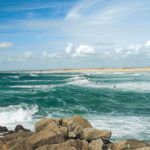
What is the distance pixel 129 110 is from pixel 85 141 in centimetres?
1821

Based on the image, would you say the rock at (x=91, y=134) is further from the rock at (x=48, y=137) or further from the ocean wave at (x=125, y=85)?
the ocean wave at (x=125, y=85)

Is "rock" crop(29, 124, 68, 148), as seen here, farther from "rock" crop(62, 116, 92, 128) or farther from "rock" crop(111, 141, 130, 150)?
"rock" crop(111, 141, 130, 150)

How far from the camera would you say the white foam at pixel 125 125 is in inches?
882

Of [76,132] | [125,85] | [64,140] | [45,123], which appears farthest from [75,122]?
[125,85]

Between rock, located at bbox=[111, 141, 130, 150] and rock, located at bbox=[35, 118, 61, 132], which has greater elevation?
rock, located at bbox=[35, 118, 61, 132]

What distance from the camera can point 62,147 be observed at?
48.5 feet

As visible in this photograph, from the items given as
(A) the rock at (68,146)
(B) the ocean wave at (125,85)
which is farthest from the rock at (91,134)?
(B) the ocean wave at (125,85)

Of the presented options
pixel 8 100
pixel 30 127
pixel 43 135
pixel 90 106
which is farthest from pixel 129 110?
pixel 43 135

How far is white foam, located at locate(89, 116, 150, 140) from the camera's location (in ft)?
73.5

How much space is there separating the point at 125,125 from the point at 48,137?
10.6 m

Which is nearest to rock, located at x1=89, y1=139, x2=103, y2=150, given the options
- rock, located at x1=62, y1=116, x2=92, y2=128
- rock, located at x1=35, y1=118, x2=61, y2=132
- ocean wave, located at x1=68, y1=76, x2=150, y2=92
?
rock, located at x1=62, y1=116, x2=92, y2=128

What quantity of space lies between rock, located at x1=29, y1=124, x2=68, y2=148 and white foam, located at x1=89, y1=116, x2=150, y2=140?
606 cm

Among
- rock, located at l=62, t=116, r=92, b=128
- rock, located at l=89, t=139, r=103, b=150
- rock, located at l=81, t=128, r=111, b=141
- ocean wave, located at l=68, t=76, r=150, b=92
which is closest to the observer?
rock, located at l=89, t=139, r=103, b=150

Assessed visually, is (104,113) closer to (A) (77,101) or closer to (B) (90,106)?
(B) (90,106)
